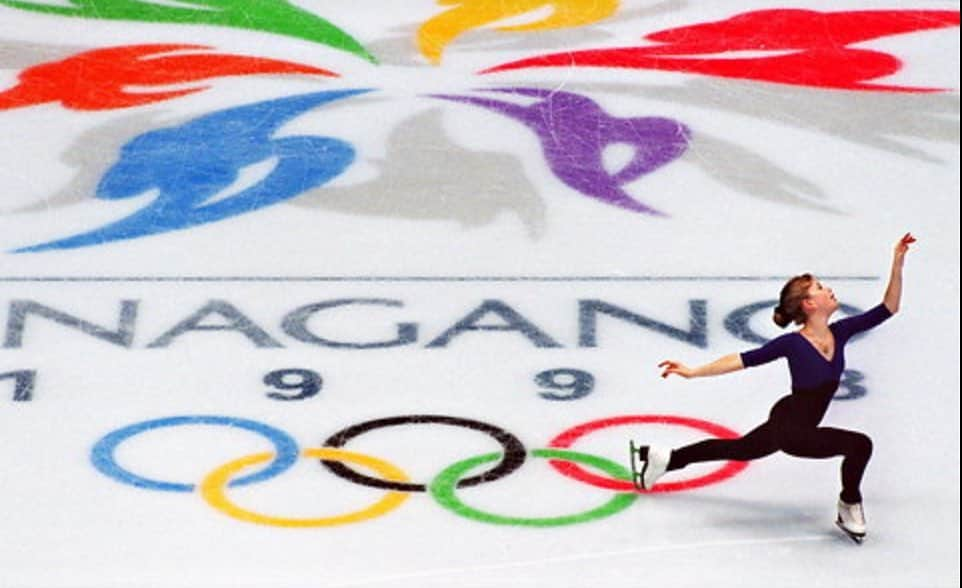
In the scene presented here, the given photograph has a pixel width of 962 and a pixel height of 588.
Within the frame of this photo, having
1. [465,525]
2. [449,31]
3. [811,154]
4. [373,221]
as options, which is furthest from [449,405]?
[449,31]

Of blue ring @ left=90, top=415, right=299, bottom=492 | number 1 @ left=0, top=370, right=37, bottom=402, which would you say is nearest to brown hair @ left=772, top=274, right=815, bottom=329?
blue ring @ left=90, top=415, right=299, bottom=492

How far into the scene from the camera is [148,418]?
8523 mm

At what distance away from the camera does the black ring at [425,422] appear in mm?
8172

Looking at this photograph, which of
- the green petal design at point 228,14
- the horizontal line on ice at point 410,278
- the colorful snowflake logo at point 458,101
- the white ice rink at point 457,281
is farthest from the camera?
the green petal design at point 228,14

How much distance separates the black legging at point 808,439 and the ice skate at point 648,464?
0.18 metres

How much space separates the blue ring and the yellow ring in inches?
1.6

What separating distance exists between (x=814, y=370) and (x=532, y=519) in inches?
32.6

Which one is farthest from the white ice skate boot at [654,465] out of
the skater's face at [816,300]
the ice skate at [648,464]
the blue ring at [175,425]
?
the blue ring at [175,425]

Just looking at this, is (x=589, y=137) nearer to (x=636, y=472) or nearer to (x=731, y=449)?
(x=636, y=472)

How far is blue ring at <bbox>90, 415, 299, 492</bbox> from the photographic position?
8.16 m

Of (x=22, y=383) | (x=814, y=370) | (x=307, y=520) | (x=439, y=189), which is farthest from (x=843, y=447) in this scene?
(x=439, y=189)

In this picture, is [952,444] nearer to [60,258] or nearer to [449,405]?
[449,405]

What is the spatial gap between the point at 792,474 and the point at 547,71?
9.86 feet

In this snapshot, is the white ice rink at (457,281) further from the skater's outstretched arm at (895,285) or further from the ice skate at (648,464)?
the skater's outstretched arm at (895,285)
